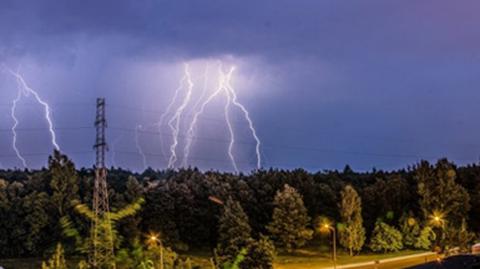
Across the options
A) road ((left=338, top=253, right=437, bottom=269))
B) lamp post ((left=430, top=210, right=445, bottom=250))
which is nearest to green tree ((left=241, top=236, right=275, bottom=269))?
road ((left=338, top=253, right=437, bottom=269))

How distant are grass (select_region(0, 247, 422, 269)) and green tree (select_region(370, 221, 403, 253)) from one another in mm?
1056

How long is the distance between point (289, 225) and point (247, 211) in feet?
37.3

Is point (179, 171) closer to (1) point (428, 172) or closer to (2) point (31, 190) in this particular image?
(2) point (31, 190)

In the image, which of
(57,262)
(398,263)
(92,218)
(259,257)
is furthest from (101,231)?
(398,263)

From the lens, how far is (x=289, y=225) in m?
73.8

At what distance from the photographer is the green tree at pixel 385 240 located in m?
73.2

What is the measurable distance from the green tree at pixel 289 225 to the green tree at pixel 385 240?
7.52 metres

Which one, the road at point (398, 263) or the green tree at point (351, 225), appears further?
the green tree at point (351, 225)

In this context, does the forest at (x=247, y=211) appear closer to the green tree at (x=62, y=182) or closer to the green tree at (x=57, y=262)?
the green tree at (x=62, y=182)

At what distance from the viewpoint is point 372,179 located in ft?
358

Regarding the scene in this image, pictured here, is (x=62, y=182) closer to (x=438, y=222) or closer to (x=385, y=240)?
(x=385, y=240)

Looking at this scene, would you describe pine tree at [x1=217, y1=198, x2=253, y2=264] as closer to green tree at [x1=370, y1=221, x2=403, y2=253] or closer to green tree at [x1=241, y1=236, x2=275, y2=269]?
green tree at [x1=241, y1=236, x2=275, y2=269]

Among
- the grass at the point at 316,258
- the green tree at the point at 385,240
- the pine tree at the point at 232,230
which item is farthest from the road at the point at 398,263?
the pine tree at the point at 232,230

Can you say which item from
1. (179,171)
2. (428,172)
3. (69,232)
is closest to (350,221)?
(428,172)
